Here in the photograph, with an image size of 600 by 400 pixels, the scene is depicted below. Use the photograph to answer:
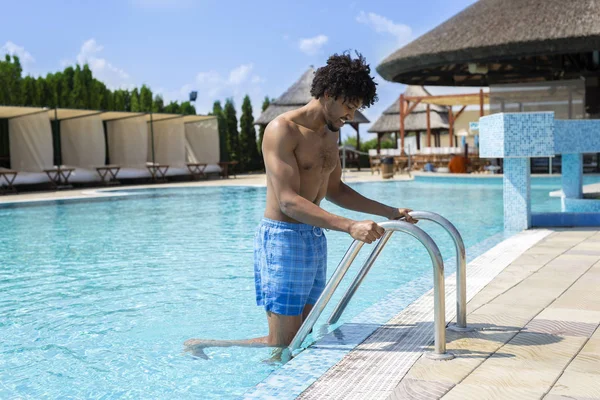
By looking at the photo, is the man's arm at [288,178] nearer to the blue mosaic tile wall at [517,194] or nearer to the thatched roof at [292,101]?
the blue mosaic tile wall at [517,194]

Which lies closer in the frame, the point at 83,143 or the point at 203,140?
the point at 83,143

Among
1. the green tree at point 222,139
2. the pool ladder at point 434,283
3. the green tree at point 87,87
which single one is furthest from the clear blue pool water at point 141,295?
the green tree at point 87,87

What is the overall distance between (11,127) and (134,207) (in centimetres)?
832

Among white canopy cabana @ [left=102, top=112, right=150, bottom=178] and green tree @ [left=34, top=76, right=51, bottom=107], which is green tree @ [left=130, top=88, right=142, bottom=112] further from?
white canopy cabana @ [left=102, top=112, right=150, bottom=178]

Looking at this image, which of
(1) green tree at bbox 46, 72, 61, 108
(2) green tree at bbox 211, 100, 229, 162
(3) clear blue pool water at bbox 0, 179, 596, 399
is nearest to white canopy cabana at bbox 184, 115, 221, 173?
(2) green tree at bbox 211, 100, 229, 162

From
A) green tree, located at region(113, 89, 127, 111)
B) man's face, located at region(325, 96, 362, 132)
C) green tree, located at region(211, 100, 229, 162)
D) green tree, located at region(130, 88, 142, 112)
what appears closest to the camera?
man's face, located at region(325, 96, 362, 132)

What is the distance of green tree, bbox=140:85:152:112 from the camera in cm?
2956

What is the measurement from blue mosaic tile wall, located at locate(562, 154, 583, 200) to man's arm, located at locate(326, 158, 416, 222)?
6.78 metres

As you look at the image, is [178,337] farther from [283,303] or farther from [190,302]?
[283,303]

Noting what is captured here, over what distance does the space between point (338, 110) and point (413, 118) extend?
33.7 meters

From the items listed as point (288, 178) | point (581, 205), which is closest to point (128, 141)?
point (581, 205)

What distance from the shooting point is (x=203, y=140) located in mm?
25375

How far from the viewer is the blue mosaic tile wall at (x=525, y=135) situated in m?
7.16

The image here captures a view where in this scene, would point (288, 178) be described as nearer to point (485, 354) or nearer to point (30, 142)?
point (485, 354)
